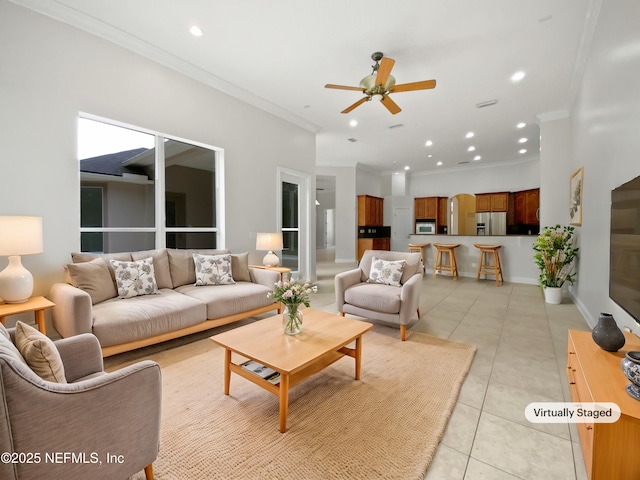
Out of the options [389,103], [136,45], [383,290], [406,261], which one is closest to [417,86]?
[389,103]

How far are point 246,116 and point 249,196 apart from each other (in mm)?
1240

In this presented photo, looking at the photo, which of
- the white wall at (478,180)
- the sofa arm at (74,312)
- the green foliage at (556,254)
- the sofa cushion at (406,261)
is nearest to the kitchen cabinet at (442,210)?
the white wall at (478,180)

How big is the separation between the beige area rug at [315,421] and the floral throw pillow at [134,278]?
26.7 inches

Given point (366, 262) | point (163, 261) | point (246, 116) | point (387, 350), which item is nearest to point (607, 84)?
point (366, 262)

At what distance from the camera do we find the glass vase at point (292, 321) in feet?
7.09

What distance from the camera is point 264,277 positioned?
147 inches

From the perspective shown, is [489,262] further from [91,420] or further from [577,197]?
[91,420]

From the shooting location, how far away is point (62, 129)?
111 inches

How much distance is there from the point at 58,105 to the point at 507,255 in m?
7.68

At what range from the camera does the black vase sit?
160 centimetres

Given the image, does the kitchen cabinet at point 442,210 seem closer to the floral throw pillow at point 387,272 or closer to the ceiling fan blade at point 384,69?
the floral throw pillow at point 387,272

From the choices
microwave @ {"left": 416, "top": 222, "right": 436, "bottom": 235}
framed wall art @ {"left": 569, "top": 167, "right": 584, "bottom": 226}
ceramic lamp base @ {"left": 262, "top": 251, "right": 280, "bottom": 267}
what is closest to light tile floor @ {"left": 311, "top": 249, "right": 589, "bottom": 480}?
ceramic lamp base @ {"left": 262, "top": 251, "right": 280, "bottom": 267}

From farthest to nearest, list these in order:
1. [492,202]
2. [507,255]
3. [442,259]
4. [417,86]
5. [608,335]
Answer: [492,202], [442,259], [507,255], [417,86], [608,335]

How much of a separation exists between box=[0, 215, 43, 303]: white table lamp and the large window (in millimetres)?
825
